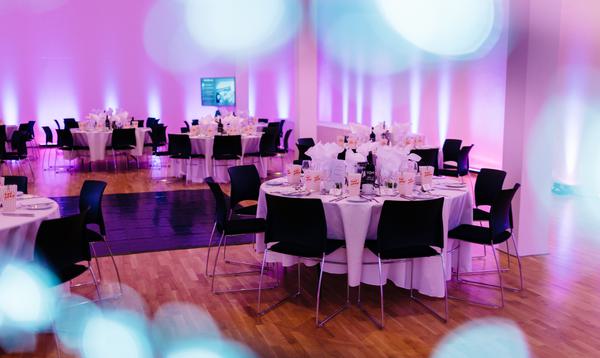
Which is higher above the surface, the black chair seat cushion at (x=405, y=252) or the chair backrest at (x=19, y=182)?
the chair backrest at (x=19, y=182)

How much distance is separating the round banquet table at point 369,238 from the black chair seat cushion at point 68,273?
1611 mm

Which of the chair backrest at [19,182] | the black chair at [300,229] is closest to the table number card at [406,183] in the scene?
the black chair at [300,229]

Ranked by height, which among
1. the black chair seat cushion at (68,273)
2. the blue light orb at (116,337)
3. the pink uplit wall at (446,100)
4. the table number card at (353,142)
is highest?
the pink uplit wall at (446,100)

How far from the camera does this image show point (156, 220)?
7109 mm

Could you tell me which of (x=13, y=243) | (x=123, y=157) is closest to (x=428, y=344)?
(x=13, y=243)

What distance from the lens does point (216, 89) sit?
54.9ft

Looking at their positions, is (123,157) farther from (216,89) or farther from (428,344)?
(428,344)

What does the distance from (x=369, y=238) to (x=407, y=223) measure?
0.45m

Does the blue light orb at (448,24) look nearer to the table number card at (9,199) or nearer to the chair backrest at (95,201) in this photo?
the chair backrest at (95,201)

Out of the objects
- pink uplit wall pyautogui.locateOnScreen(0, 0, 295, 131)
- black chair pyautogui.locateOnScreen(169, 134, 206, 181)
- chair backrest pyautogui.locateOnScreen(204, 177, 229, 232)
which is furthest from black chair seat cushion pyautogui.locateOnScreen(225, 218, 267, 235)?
pink uplit wall pyautogui.locateOnScreen(0, 0, 295, 131)

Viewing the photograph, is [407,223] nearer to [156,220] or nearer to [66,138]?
[156,220]

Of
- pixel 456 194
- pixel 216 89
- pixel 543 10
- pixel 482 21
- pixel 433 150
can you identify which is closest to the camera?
pixel 456 194

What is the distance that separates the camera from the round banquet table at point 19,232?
12.1 feet

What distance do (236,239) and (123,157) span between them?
26.7 feet
